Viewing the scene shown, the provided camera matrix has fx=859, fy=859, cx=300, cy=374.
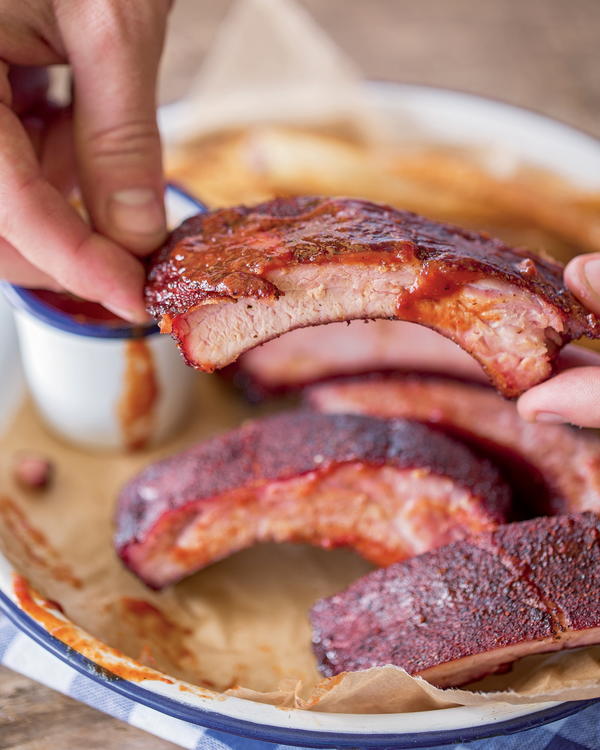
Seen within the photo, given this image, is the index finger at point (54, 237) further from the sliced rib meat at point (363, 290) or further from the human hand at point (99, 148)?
the sliced rib meat at point (363, 290)

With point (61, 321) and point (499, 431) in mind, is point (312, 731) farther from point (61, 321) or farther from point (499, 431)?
point (61, 321)

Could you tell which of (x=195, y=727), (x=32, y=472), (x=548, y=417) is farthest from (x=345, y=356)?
(x=195, y=727)

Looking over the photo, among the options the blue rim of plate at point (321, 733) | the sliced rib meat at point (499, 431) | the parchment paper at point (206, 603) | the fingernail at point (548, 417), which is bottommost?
the parchment paper at point (206, 603)

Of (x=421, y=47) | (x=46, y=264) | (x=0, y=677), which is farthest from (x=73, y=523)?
(x=421, y=47)

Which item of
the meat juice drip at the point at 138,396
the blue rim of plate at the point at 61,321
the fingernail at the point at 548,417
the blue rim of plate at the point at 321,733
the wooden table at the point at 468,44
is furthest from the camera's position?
the wooden table at the point at 468,44

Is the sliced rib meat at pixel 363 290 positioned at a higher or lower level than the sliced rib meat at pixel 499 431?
higher

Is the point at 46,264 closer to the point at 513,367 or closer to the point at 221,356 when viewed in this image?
the point at 221,356

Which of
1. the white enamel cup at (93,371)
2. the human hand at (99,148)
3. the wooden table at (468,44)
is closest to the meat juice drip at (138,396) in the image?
the white enamel cup at (93,371)
